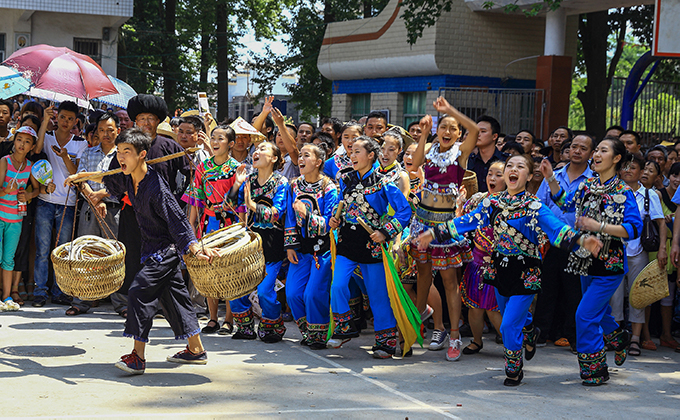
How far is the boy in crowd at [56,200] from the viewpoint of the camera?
28.8 feet

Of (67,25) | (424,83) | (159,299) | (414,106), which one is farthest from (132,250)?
(67,25)

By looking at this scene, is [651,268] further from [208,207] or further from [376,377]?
[208,207]

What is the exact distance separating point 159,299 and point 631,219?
378 centimetres

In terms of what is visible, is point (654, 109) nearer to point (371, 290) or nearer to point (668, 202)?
point (668, 202)

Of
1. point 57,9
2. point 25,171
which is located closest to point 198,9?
point 57,9

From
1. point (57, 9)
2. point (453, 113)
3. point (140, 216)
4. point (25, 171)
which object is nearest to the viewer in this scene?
point (140, 216)

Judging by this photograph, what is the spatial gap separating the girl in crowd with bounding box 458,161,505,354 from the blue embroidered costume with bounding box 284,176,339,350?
126cm

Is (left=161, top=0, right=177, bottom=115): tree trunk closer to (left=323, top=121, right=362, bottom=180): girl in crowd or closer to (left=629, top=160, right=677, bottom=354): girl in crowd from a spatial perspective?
(left=323, top=121, right=362, bottom=180): girl in crowd

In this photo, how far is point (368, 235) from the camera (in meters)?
6.83

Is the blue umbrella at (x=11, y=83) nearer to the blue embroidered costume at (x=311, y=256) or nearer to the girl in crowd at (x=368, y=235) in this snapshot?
the blue embroidered costume at (x=311, y=256)

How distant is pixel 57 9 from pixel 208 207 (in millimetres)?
16426

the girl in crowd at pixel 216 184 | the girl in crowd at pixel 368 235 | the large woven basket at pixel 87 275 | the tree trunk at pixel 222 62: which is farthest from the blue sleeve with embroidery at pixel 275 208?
the tree trunk at pixel 222 62

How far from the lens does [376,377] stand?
623cm

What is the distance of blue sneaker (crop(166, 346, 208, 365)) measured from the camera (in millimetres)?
6293
